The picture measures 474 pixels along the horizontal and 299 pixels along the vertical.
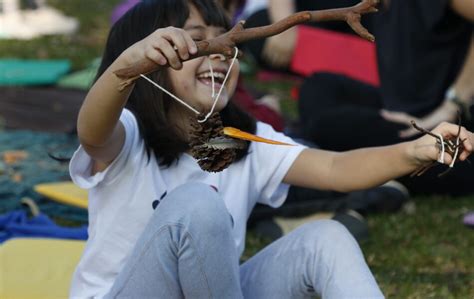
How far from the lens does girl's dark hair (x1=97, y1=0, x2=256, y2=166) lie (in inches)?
87.0

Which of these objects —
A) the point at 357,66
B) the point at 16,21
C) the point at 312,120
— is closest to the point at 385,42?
the point at 312,120

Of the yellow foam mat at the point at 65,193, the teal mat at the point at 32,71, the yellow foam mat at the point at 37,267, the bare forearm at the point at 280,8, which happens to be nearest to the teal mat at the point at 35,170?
the yellow foam mat at the point at 65,193

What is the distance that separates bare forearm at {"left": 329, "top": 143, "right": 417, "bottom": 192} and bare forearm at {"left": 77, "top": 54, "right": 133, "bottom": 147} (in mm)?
606

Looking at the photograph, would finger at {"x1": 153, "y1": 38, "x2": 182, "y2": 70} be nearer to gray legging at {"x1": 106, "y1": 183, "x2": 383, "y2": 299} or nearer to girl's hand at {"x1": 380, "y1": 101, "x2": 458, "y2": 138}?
gray legging at {"x1": 106, "y1": 183, "x2": 383, "y2": 299}

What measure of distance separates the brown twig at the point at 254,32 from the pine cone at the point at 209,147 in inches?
5.8

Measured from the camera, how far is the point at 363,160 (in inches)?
86.4

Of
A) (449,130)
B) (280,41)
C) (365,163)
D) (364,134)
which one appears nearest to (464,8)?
(364,134)

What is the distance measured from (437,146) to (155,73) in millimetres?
701

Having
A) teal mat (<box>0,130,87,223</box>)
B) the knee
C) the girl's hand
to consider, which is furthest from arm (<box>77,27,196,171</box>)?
the girl's hand

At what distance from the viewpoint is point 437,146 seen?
1.94m

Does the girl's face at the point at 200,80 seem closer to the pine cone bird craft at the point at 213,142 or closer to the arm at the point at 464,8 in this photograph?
the pine cone bird craft at the point at 213,142

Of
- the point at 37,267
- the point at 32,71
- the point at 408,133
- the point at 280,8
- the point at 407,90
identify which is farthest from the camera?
the point at 32,71

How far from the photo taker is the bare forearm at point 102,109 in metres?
1.83

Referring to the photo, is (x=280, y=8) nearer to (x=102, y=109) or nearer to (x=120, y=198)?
(x=120, y=198)
